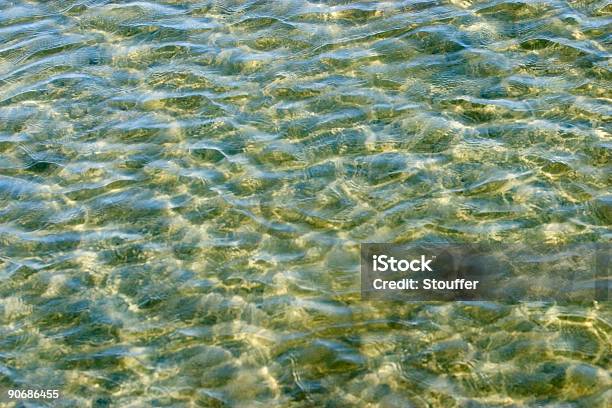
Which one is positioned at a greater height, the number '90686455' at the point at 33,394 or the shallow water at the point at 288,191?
the shallow water at the point at 288,191

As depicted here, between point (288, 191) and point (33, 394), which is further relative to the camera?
point (288, 191)

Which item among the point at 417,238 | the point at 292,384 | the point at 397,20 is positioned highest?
the point at 397,20

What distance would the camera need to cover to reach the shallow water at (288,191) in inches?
268

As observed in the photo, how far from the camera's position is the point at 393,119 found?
939cm

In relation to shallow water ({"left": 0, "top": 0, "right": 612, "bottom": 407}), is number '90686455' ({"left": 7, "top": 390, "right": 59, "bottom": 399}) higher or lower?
lower

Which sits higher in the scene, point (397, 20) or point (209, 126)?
point (397, 20)

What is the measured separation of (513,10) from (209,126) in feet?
14.8

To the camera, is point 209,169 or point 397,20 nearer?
point 209,169

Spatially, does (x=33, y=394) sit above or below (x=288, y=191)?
below

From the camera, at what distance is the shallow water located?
22.3 ft

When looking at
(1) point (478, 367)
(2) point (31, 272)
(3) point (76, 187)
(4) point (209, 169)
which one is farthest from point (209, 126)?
(1) point (478, 367)

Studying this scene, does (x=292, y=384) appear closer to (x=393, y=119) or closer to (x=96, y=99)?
(x=393, y=119)

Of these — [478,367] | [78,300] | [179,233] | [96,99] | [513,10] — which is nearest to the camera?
[478,367]

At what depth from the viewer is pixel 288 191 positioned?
28.1ft
